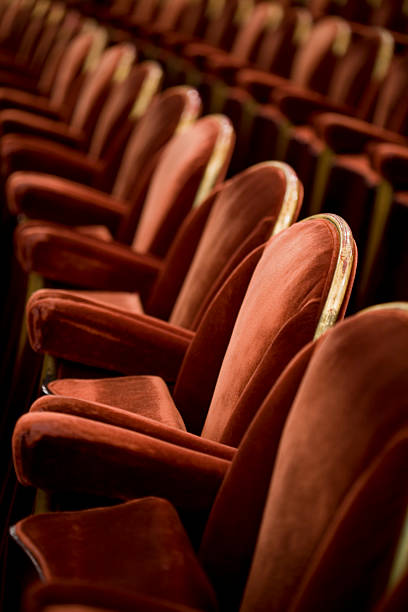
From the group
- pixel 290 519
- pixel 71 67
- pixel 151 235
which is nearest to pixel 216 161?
pixel 151 235

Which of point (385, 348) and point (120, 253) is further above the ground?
point (385, 348)

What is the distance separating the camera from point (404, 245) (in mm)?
1227

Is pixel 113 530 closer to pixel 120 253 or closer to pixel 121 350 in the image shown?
pixel 121 350

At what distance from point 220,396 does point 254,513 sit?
0.17m

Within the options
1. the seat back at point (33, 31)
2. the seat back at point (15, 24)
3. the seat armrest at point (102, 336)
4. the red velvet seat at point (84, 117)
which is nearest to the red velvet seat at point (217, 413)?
the seat armrest at point (102, 336)

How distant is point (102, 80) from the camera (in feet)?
5.82

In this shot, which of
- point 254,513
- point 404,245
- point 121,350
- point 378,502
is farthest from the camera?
point 404,245

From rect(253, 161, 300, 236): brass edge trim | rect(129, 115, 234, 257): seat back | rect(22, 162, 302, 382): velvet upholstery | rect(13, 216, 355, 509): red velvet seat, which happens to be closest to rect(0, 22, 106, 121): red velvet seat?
rect(129, 115, 234, 257): seat back

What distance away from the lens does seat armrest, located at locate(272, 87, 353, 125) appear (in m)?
1.59

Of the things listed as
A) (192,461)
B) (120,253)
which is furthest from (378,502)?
(120,253)

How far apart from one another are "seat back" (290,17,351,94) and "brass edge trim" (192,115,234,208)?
866mm

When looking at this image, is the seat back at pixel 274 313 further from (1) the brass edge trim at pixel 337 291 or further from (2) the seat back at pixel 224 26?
(2) the seat back at pixel 224 26

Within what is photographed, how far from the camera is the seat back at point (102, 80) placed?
1.75m

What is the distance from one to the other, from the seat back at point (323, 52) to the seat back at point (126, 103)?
1.33ft
